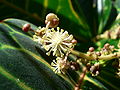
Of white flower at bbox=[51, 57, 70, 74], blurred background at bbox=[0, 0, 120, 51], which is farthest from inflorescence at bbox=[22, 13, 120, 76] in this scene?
blurred background at bbox=[0, 0, 120, 51]

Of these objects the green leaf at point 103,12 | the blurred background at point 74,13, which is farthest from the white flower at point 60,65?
the green leaf at point 103,12

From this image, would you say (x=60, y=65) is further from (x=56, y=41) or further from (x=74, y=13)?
(x=74, y=13)

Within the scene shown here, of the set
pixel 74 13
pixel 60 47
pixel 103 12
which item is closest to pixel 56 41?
pixel 60 47

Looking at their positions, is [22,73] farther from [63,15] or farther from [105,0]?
[105,0]

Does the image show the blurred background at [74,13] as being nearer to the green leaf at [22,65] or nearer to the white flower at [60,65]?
the green leaf at [22,65]

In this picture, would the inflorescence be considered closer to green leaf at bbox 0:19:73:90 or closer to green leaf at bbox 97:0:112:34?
green leaf at bbox 0:19:73:90
